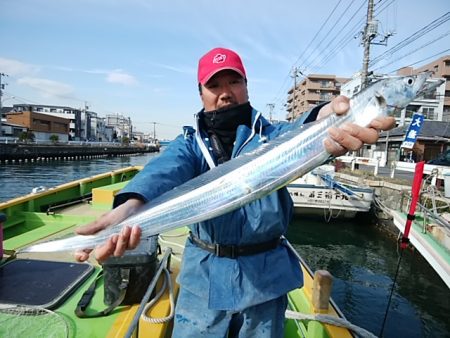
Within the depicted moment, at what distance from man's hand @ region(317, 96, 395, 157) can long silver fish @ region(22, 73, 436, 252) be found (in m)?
0.04

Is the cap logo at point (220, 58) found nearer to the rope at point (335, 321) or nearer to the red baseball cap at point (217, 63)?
the red baseball cap at point (217, 63)

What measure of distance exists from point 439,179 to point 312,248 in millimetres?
7454

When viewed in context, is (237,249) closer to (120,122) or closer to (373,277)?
(373,277)

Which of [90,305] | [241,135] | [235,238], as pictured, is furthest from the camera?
[90,305]

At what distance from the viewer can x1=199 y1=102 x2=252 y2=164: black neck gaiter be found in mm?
2268

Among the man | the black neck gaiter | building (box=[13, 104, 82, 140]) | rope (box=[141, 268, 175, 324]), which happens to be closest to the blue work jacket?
the man

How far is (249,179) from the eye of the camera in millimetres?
1727

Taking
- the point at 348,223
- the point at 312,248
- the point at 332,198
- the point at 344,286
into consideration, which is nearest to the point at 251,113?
the point at 344,286

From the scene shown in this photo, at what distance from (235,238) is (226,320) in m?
0.57

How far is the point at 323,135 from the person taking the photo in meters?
1.72

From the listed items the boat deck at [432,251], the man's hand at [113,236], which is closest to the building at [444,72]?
the boat deck at [432,251]

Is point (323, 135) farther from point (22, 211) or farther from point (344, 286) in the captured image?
point (344, 286)

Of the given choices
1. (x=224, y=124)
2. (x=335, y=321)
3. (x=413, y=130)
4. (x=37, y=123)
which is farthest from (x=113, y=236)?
(x=37, y=123)

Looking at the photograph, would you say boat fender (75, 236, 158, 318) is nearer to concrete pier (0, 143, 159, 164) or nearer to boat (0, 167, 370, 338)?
boat (0, 167, 370, 338)
